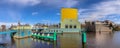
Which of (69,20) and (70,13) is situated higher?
(70,13)

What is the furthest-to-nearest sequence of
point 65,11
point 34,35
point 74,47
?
point 65,11 → point 34,35 → point 74,47

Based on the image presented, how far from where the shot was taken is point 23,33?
46.6 metres

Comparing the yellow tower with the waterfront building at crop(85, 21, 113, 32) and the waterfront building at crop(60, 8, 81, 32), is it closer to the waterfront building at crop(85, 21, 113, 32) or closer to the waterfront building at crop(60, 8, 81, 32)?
the waterfront building at crop(60, 8, 81, 32)

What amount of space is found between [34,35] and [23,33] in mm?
3200

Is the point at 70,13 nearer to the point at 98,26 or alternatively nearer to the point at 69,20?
the point at 69,20

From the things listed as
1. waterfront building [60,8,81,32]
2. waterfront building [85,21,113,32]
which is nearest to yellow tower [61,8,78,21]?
waterfront building [60,8,81,32]

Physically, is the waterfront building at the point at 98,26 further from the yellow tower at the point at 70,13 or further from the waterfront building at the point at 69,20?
the waterfront building at the point at 69,20

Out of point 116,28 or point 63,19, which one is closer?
point 63,19

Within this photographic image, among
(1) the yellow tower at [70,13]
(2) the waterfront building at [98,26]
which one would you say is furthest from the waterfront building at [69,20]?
(2) the waterfront building at [98,26]

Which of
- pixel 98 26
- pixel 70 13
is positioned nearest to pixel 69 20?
pixel 70 13

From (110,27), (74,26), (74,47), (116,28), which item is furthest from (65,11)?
(74,47)

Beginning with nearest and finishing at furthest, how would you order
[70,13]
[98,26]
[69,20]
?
1. [69,20]
2. [70,13]
3. [98,26]

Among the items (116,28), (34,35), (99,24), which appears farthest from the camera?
(116,28)

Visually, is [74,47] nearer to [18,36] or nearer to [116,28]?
[18,36]
